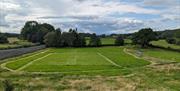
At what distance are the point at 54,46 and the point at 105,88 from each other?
121476 millimetres

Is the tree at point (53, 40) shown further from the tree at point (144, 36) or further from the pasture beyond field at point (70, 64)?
the pasture beyond field at point (70, 64)

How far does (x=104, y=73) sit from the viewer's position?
5419cm

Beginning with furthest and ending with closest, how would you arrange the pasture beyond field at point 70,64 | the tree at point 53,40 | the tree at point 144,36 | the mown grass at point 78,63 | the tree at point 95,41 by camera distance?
the tree at point 95,41 → the tree at point 53,40 → the tree at point 144,36 → the mown grass at point 78,63 → the pasture beyond field at point 70,64

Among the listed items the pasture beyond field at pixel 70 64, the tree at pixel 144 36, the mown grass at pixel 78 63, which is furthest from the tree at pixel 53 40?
the pasture beyond field at pixel 70 64

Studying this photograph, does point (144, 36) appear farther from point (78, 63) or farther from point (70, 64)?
point (70, 64)

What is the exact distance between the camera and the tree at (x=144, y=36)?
142500mm

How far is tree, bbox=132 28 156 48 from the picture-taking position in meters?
142

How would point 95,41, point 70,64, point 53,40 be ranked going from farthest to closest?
point 95,41, point 53,40, point 70,64

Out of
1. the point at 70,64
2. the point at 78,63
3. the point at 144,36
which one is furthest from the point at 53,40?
the point at 70,64

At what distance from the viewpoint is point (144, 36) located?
142 meters

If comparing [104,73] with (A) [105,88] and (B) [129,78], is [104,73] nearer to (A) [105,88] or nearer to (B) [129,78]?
(B) [129,78]

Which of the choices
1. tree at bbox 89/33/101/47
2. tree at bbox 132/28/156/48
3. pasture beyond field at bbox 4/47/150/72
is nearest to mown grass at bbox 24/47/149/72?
pasture beyond field at bbox 4/47/150/72

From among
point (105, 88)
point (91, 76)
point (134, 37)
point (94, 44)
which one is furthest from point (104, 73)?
point (94, 44)

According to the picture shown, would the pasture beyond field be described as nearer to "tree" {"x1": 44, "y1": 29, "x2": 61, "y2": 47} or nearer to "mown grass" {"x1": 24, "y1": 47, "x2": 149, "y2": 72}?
"mown grass" {"x1": 24, "y1": 47, "x2": 149, "y2": 72}
